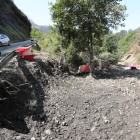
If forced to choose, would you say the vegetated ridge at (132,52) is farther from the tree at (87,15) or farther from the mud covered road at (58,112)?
the mud covered road at (58,112)

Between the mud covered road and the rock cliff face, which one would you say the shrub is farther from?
the rock cliff face

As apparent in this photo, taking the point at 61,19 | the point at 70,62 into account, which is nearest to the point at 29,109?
the point at 61,19

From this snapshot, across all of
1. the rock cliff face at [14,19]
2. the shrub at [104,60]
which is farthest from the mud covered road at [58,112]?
the rock cliff face at [14,19]

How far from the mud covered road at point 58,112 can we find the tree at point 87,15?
4978 millimetres

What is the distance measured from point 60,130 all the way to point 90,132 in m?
0.90

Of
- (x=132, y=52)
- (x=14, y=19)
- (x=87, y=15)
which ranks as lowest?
(x=132, y=52)

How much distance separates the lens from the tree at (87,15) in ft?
30.7

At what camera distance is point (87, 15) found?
32.2 ft

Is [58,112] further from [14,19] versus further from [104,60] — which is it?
[14,19]

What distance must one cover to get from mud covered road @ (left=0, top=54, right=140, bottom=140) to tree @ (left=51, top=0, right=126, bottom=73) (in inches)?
196

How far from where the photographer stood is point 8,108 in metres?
4.13

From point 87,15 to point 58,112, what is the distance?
7293 millimetres

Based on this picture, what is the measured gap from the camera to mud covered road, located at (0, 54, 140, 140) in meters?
3.86

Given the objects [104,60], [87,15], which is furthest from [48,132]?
[104,60]
